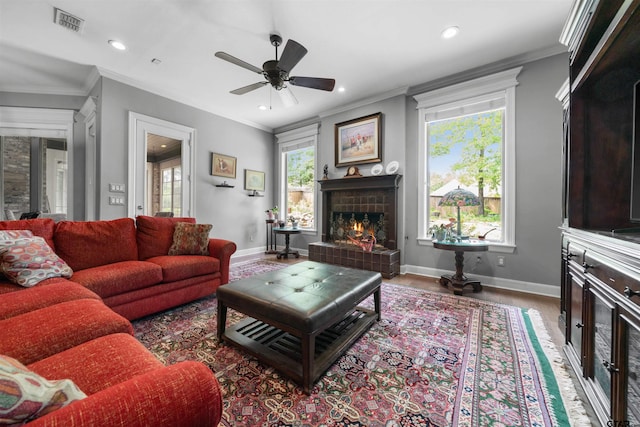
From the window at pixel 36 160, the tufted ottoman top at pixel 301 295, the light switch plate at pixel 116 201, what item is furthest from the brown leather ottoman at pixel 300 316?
the window at pixel 36 160

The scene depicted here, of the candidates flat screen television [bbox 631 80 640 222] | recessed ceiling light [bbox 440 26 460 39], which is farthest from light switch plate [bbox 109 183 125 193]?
flat screen television [bbox 631 80 640 222]

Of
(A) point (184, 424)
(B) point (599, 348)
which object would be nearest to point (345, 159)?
(B) point (599, 348)

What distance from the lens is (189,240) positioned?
2781mm

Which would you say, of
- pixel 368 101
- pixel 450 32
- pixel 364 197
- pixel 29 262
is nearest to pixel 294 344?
pixel 29 262

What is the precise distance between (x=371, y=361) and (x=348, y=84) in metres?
3.66

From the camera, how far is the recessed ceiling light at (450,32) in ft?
8.33

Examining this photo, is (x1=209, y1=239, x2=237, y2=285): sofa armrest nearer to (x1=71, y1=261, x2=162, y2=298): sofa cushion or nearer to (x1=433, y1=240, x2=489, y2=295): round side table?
(x1=71, y1=261, x2=162, y2=298): sofa cushion

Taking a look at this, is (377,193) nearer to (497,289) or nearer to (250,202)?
(497,289)

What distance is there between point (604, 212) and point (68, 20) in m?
4.83

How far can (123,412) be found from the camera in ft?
1.70

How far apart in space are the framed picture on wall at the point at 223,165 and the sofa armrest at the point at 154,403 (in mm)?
4484

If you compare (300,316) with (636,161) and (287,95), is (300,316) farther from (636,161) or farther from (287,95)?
(287,95)

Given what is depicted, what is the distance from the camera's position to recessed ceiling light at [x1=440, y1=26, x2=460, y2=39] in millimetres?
2539

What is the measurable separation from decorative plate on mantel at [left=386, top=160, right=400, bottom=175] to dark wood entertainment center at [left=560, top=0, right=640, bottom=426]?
2.28m
